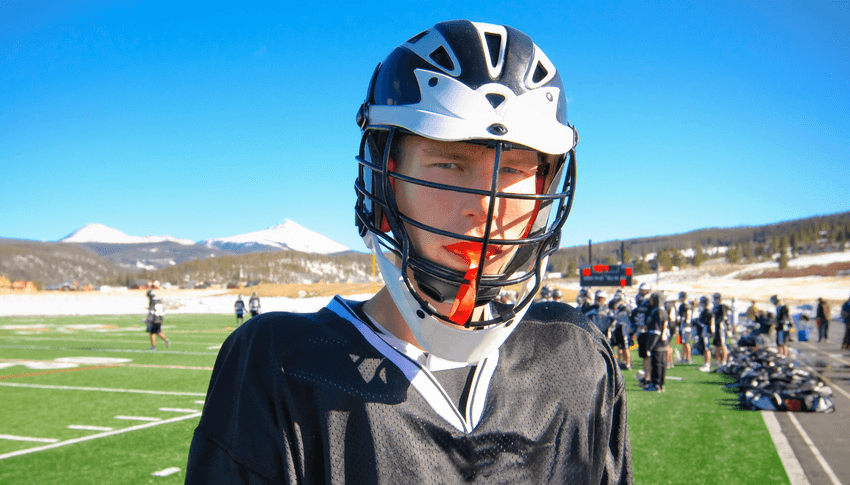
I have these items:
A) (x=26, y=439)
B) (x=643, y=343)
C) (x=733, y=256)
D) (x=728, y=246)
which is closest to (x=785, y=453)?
(x=643, y=343)

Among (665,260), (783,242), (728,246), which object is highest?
(728,246)

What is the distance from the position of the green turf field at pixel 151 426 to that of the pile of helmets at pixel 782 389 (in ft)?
1.17

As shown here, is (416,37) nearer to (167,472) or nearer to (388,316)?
(388,316)

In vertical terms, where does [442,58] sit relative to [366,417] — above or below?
above

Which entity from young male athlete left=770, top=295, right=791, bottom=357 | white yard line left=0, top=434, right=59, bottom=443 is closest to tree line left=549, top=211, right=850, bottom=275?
young male athlete left=770, top=295, right=791, bottom=357

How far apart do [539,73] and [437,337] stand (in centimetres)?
75

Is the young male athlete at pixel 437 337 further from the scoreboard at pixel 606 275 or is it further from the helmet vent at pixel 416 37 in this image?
the scoreboard at pixel 606 275

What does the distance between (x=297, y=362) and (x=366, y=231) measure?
1.56 feet

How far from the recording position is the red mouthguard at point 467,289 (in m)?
1.33

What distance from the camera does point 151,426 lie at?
7.20 metres

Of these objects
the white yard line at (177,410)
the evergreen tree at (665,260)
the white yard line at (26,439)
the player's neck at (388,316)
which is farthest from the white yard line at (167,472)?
the evergreen tree at (665,260)

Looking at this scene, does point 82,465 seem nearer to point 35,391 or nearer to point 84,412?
point 84,412

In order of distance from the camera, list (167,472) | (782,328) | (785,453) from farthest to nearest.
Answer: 1. (782,328)
2. (785,453)
3. (167,472)

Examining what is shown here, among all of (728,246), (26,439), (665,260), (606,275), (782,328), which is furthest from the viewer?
(728,246)
